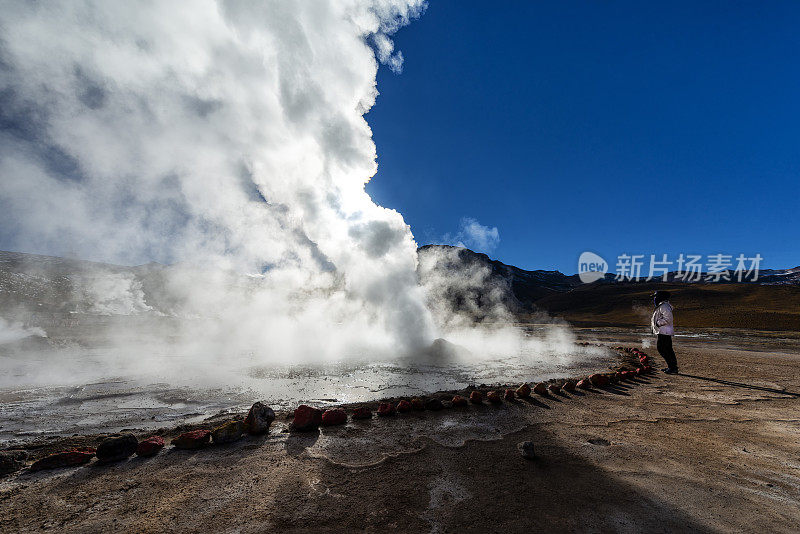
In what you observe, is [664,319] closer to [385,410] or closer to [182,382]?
[385,410]

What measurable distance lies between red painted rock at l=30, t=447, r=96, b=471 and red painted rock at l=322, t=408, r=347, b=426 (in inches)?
104

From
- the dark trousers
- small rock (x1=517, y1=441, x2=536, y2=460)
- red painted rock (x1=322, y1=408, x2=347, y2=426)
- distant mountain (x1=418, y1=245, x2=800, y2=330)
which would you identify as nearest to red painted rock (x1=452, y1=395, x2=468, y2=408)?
red painted rock (x1=322, y1=408, x2=347, y2=426)

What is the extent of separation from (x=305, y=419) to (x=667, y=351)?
430 inches

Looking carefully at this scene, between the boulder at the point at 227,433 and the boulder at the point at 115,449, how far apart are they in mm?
835

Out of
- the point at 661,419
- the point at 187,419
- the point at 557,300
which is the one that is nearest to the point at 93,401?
the point at 187,419

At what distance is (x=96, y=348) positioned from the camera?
15852 mm

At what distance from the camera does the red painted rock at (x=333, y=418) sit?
4812 millimetres

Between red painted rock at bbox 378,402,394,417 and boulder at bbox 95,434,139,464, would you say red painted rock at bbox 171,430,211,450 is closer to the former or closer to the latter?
boulder at bbox 95,434,139,464

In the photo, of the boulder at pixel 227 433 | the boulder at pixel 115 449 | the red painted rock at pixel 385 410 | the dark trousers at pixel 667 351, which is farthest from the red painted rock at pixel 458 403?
the dark trousers at pixel 667 351

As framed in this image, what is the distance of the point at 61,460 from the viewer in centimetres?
351

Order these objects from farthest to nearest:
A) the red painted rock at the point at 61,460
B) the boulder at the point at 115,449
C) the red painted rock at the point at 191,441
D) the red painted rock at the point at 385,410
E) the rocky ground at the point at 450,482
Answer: the red painted rock at the point at 385,410 < the red painted rock at the point at 191,441 < the boulder at the point at 115,449 < the red painted rock at the point at 61,460 < the rocky ground at the point at 450,482

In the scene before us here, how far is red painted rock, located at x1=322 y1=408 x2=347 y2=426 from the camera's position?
4812mm

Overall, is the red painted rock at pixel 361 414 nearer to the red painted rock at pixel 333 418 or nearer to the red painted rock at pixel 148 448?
the red painted rock at pixel 333 418

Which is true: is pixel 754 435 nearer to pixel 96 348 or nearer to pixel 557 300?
pixel 96 348
